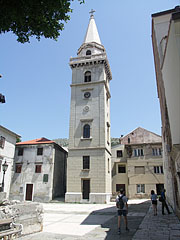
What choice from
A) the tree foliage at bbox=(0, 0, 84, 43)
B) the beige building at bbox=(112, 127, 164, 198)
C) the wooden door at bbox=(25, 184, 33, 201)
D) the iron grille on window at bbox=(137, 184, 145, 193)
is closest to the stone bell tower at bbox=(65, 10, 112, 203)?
the beige building at bbox=(112, 127, 164, 198)

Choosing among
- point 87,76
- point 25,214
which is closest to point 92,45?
point 87,76

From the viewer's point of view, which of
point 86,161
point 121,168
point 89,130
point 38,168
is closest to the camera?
point 86,161

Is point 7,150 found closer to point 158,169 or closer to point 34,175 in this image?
point 34,175

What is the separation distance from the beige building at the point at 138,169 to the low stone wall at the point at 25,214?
24.0 meters

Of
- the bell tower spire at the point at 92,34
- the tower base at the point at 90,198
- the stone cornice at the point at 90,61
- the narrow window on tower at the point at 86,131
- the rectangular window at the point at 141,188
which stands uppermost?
the bell tower spire at the point at 92,34

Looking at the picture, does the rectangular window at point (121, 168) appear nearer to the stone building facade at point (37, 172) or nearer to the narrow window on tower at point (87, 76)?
the stone building facade at point (37, 172)

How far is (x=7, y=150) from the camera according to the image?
84.2 feet

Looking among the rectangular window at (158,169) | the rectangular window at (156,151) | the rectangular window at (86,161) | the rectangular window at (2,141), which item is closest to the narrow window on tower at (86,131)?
the rectangular window at (86,161)

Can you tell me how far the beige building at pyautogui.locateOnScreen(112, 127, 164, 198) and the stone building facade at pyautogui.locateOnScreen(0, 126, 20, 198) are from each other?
16446 millimetres

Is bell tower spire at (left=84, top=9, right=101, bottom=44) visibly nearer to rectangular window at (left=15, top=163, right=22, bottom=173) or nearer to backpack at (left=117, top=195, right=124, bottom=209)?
rectangular window at (left=15, top=163, right=22, bottom=173)

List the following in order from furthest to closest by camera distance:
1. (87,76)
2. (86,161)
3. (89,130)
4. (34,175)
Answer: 1. (87,76)
2. (89,130)
3. (34,175)
4. (86,161)

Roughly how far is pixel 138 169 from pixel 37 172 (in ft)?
52.7

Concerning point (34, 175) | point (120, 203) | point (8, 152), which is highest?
point (8, 152)

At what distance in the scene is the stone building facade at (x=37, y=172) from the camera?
86.6 ft
